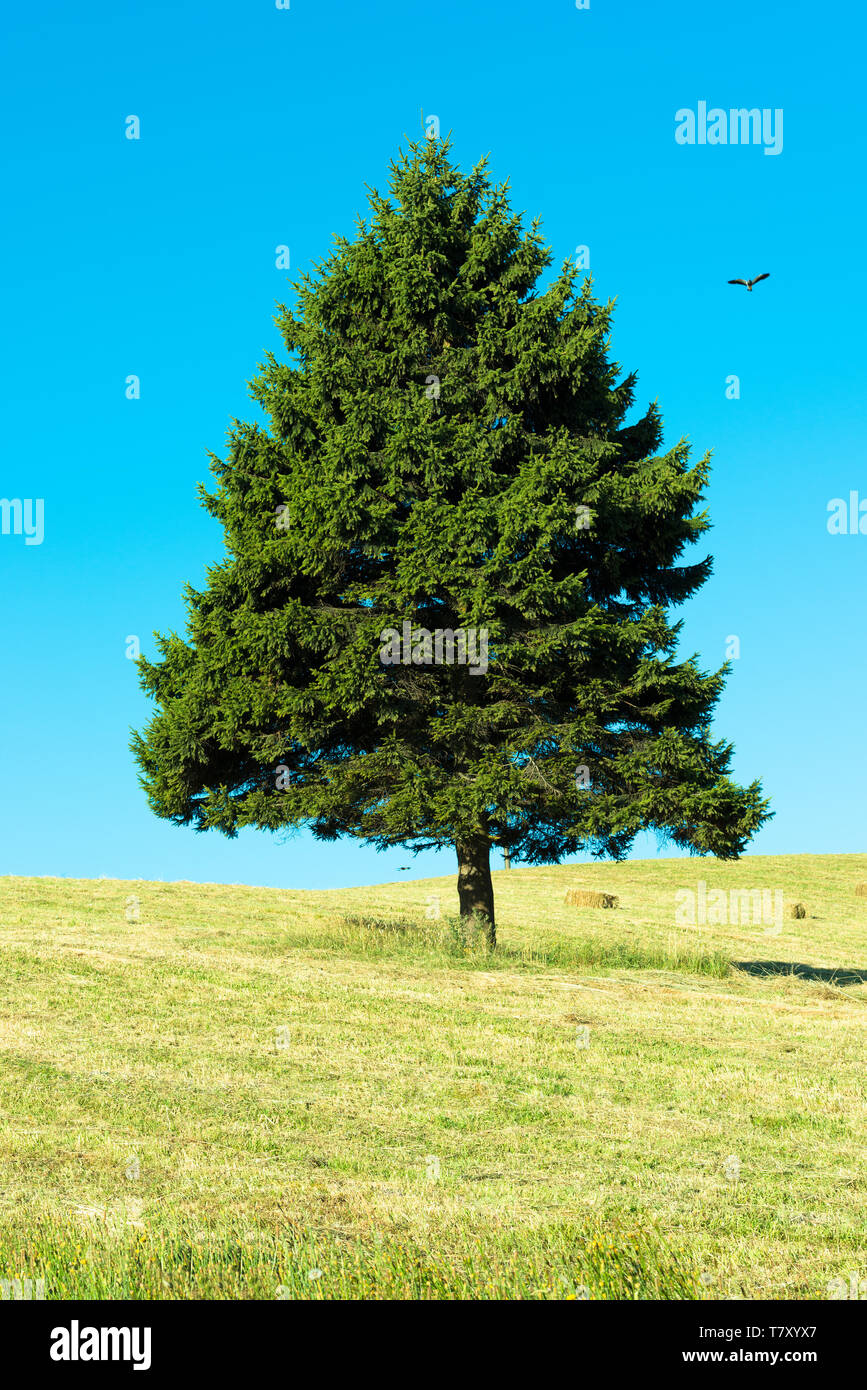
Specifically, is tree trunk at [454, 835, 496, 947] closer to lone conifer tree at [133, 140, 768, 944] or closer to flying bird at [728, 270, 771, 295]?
lone conifer tree at [133, 140, 768, 944]

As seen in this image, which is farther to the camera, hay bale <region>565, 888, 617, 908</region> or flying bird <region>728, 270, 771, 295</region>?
hay bale <region>565, 888, 617, 908</region>

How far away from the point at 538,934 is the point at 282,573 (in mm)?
11200

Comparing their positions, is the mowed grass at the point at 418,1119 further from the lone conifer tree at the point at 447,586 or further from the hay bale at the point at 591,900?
the hay bale at the point at 591,900

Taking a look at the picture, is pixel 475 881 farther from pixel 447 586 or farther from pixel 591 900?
pixel 591 900

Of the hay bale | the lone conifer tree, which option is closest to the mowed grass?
the lone conifer tree

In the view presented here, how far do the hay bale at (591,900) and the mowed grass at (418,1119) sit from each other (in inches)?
600

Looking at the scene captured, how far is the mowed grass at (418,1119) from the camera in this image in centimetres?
629

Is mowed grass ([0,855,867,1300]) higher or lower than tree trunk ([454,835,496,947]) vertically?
lower

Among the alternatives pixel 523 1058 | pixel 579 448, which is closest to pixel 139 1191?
pixel 523 1058

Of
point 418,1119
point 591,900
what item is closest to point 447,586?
point 418,1119

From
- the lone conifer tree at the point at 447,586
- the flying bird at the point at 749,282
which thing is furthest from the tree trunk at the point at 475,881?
the flying bird at the point at 749,282

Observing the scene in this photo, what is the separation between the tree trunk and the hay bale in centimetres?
1548

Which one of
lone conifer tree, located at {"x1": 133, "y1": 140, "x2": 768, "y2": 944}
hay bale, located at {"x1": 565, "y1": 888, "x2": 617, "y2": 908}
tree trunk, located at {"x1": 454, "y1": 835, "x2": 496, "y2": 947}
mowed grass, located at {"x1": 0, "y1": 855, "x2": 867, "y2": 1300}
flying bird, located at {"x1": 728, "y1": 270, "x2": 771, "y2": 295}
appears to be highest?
flying bird, located at {"x1": 728, "y1": 270, "x2": 771, "y2": 295}

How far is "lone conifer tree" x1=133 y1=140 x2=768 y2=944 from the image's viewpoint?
19.0m
